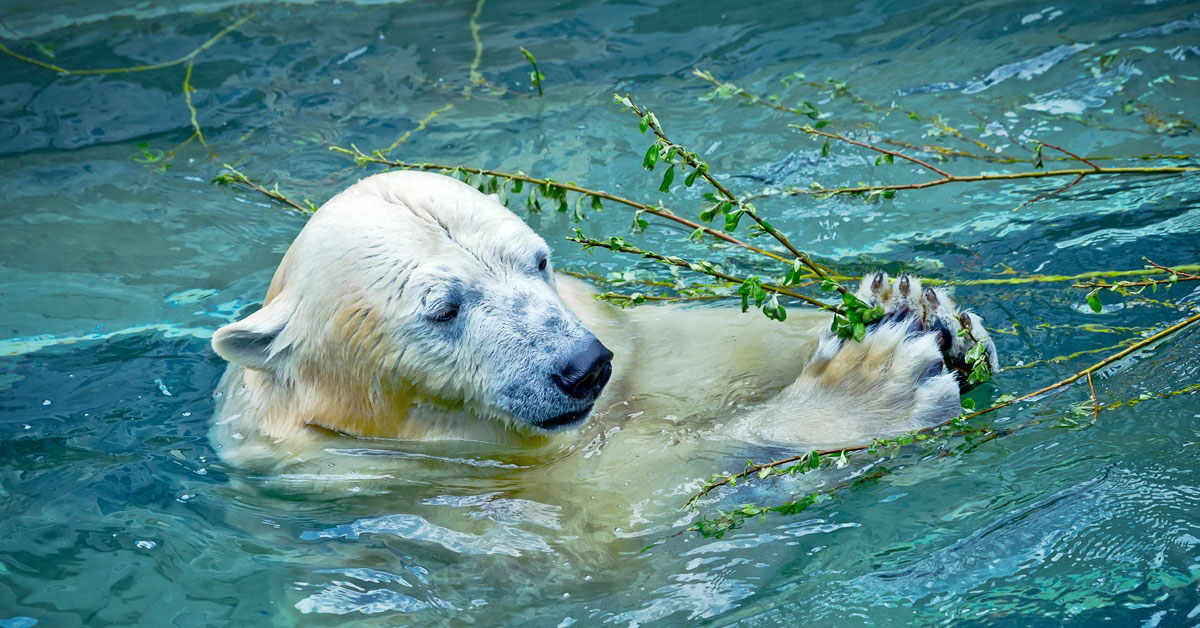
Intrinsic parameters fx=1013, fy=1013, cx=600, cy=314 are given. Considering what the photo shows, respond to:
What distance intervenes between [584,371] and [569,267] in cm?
192

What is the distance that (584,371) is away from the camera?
118 inches

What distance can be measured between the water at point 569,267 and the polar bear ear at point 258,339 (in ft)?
1.43

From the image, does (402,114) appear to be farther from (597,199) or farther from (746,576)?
(746,576)

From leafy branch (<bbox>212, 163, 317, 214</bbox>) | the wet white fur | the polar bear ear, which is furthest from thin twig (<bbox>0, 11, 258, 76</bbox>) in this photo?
the polar bear ear

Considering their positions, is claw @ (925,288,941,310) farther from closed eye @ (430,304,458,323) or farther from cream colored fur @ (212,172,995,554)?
closed eye @ (430,304,458,323)

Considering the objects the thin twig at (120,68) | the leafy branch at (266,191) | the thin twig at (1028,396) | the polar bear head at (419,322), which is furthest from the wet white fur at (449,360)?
the thin twig at (120,68)

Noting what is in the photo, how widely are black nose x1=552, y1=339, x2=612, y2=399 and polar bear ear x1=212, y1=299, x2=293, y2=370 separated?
1020 mm

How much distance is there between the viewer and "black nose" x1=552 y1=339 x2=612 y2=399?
118 inches

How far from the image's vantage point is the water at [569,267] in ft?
9.09

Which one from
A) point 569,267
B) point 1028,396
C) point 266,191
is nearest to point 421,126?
point 266,191

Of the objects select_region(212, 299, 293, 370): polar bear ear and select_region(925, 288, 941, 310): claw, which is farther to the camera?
select_region(212, 299, 293, 370): polar bear ear

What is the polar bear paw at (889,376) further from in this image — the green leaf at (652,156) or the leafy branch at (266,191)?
the leafy branch at (266,191)

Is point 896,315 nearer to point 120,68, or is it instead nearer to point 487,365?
point 487,365

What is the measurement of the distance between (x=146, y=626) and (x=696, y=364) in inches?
78.8
